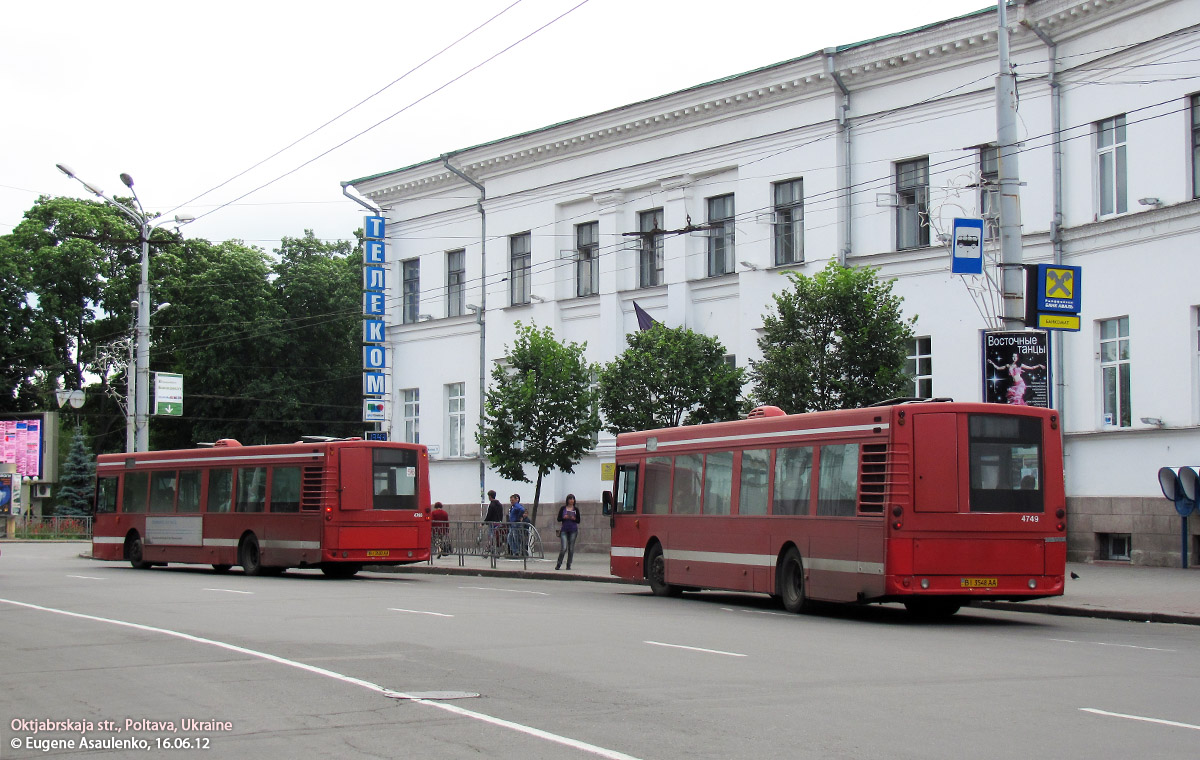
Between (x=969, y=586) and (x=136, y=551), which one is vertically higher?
(x=969, y=586)

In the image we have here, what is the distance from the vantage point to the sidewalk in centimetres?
1833

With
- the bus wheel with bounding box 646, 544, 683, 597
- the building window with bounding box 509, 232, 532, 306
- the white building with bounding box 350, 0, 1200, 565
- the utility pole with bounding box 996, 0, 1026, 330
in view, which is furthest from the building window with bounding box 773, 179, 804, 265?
the utility pole with bounding box 996, 0, 1026, 330

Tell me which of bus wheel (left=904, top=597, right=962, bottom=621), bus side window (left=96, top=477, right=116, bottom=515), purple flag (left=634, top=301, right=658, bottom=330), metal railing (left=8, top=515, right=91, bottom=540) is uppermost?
purple flag (left=634, top=301, right=658, bottom=330)

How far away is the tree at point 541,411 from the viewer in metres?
35.7

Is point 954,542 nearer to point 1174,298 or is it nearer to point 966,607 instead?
point 966,607

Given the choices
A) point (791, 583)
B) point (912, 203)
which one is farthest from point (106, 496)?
point (791, 583)

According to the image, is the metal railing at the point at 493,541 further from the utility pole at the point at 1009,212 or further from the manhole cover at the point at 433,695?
the manhole cover at the point at 433,695

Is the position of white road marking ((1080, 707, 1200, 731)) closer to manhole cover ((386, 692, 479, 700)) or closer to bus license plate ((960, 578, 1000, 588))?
manhole cover ((386, 692, 479, 700))

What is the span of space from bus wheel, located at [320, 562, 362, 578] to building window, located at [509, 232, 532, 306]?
1305 cm

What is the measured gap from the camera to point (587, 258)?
40906 millimetres

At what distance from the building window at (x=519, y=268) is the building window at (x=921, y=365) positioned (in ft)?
47.5

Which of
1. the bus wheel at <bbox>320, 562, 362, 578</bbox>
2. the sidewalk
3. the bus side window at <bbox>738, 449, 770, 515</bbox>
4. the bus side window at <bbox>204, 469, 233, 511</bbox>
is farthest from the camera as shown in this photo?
the bus side window at <bbox>204, 469, 233, 511</bbox>

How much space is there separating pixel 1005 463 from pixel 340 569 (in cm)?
1828

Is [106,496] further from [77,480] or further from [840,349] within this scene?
[77,480]
